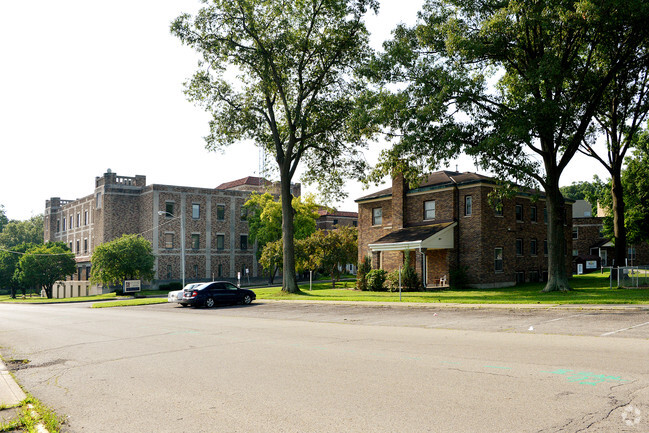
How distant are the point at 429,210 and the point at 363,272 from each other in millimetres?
6697

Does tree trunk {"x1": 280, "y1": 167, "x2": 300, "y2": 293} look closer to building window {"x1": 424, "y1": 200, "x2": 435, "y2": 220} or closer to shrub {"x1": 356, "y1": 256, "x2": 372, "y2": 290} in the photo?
shrub {"x1": 356, "y1": 256, "x2": 372, "y2": 290}

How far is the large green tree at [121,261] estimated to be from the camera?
53.2 meters

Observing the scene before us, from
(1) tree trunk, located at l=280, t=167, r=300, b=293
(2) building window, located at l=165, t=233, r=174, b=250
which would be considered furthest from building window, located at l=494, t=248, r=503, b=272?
(2) building window, located at l=165, t=233, r=174, b=250

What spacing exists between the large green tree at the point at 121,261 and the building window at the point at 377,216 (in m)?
25.1

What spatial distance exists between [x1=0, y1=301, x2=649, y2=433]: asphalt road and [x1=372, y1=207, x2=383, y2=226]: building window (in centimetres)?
2663

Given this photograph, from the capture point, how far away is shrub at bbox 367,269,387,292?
37.2 m

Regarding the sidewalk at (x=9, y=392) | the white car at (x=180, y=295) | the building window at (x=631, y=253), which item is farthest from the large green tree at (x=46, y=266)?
the building window at (x=631, y=253)

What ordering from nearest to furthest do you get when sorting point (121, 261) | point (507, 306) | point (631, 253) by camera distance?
point (507, 306) → point (121, 261) → point (631, 253)

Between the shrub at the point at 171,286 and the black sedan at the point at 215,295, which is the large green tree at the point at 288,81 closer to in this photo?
the black sedan at the point at 215,295

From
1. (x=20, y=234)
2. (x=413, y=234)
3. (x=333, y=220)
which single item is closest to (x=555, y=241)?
(x=413, y=234)

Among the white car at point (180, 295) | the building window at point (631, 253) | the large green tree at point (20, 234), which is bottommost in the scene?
the white car at point (180, 295)

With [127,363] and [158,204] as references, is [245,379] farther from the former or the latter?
[158,204]

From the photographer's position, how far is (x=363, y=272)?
129ft

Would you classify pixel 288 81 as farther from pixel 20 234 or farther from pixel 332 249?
pixel 20 234
